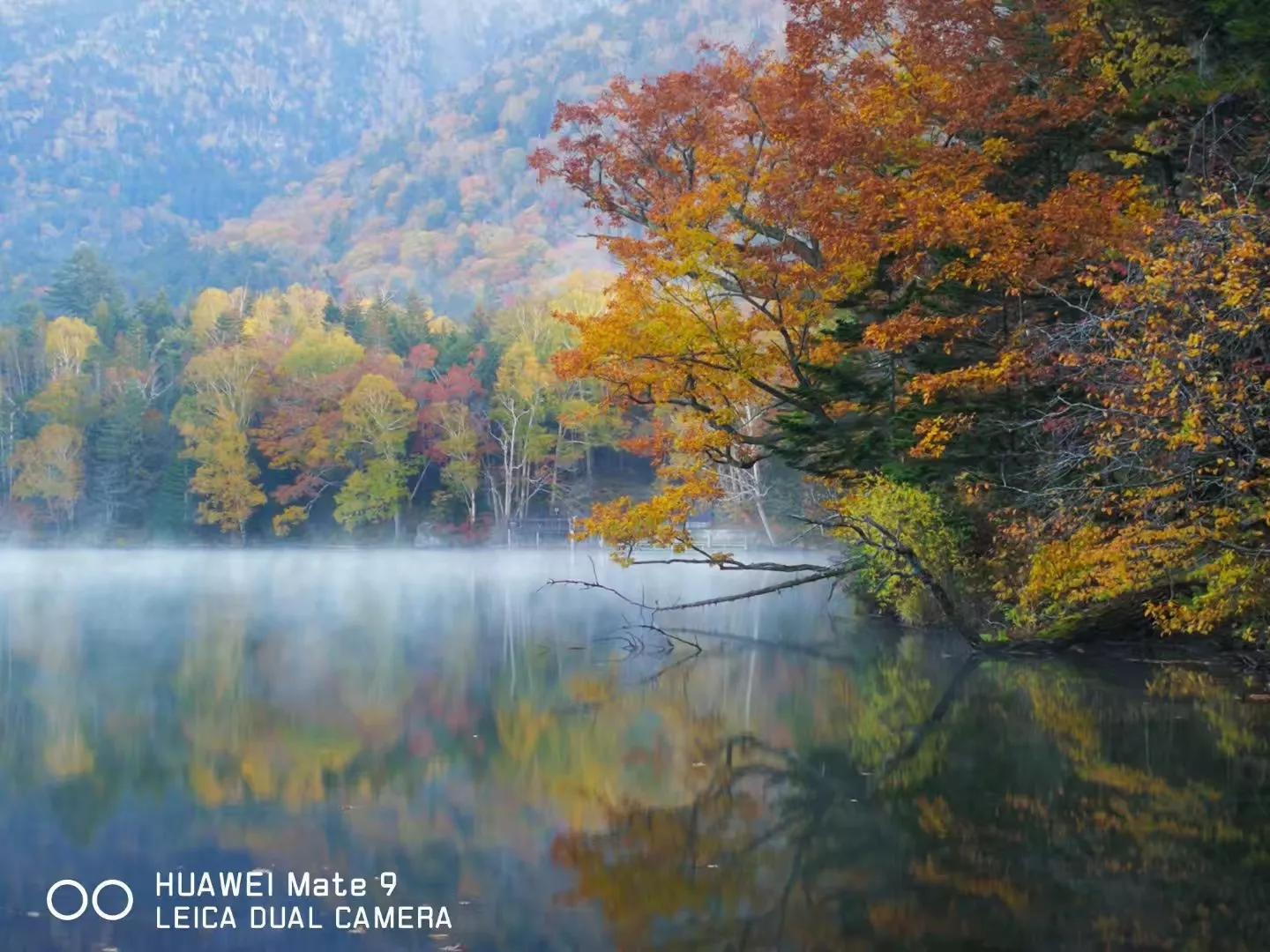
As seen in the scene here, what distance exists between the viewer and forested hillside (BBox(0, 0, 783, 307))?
444ft

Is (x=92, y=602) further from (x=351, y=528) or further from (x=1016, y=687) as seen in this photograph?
(x=351, y=528)

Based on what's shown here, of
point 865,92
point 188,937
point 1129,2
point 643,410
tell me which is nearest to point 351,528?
point 643,410

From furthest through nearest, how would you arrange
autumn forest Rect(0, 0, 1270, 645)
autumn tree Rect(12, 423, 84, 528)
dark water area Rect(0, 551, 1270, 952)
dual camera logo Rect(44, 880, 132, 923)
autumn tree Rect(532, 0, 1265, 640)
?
→ autumn tree Rect(12, 423, 84, 528)
autumn tree Rect(532, 0, 1265, 640)
autumn forest Rect(0, 0, 1270, 645)
dual camera logo Rect(44, 880, 132, 923)
dark water area Rect(0, 551, 1270, 952)

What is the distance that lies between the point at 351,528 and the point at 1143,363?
2484 inches

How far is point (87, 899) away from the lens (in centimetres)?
838

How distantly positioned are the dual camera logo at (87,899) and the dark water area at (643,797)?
2.5 inches

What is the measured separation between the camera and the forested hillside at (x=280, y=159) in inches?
5325

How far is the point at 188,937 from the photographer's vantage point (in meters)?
7.67

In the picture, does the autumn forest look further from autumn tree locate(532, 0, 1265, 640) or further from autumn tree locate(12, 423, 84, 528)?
autumn tree locate(12, 423, 84, 528)

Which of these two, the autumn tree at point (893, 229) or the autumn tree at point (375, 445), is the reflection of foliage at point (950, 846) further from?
the autumn tree at point (375, 445)

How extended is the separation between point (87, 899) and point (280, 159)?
187700 millimetres

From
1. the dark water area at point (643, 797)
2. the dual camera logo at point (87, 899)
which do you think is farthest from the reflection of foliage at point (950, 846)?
the dual camera logo at point (87, 899)

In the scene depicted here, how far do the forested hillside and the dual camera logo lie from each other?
362 feet

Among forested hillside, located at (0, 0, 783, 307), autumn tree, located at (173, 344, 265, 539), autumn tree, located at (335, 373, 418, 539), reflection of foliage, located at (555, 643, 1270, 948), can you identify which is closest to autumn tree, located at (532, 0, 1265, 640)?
reflection of foliage, located at (555, 643, 1270, 948)
